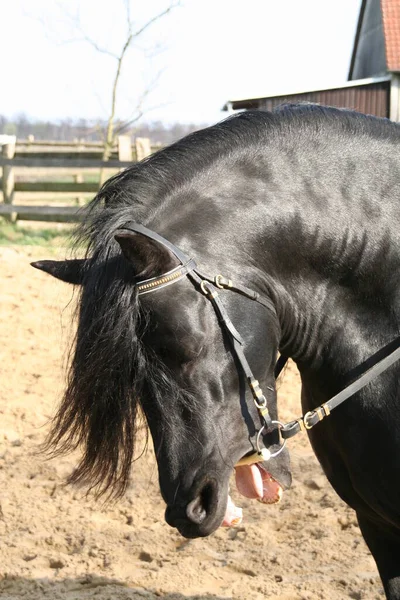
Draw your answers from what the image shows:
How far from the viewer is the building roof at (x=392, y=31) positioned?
742 inches

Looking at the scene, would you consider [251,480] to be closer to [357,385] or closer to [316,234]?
[357,385]

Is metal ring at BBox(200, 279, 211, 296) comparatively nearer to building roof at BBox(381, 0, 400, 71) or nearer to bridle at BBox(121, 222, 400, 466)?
bridle at BBox(121, 222, 400, 466)

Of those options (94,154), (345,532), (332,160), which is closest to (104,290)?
(332,160)

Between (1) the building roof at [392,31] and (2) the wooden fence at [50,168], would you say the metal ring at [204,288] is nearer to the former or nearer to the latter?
(2) the wooden fence at [50,168]

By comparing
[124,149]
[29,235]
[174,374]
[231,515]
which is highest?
[124,149]

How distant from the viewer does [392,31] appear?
20.2 m

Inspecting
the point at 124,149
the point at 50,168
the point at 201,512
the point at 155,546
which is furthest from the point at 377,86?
the point at 201,512

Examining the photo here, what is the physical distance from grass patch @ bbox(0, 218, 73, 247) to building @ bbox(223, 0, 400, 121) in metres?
6.25

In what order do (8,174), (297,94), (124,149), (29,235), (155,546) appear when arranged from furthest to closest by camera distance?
(297,94) → (124,149) → (8,174) → (29,235) → (155,546)

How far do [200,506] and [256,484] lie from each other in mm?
237

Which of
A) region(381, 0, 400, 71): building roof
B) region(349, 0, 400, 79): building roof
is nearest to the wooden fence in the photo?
region(381, 0, 400, 71): building roof

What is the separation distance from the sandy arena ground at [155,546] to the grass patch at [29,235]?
6.27 meters

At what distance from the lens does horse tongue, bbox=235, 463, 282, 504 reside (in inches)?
89.9

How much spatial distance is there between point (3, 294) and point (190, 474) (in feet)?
21.0
